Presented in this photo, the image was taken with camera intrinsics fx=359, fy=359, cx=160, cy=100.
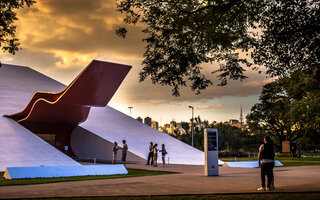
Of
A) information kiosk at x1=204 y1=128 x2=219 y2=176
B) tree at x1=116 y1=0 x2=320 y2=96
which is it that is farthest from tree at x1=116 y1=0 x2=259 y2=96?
information kiosk at x1=204 y1=128 x2=219 y2=176

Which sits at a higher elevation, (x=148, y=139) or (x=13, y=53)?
(x=13, y=53)

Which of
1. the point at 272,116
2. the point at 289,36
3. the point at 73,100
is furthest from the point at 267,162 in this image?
the point at 272,116

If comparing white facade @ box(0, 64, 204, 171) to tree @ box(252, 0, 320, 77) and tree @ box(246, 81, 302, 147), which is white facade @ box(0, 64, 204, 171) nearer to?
tree @ box(252, 0, 320, 77)

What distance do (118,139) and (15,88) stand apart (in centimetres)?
1005

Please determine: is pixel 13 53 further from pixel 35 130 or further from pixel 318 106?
pixel 318 106

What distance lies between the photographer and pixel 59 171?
44.6ft

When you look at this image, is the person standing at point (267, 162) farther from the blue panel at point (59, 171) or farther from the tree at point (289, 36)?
the blue panel at point (59, 171)

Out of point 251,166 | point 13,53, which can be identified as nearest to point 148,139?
point 251,166

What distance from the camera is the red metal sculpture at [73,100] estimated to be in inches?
753

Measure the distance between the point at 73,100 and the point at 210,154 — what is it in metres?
9.68

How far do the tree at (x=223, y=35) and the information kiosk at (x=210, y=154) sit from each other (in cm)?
357

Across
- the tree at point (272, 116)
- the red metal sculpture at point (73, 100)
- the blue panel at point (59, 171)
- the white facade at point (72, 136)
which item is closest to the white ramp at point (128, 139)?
the white facade at point (72, 136)

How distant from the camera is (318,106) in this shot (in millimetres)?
25859

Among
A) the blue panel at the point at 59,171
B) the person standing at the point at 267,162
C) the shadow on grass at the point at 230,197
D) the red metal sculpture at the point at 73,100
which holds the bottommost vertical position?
the shadow on grass at the point at 230,197
